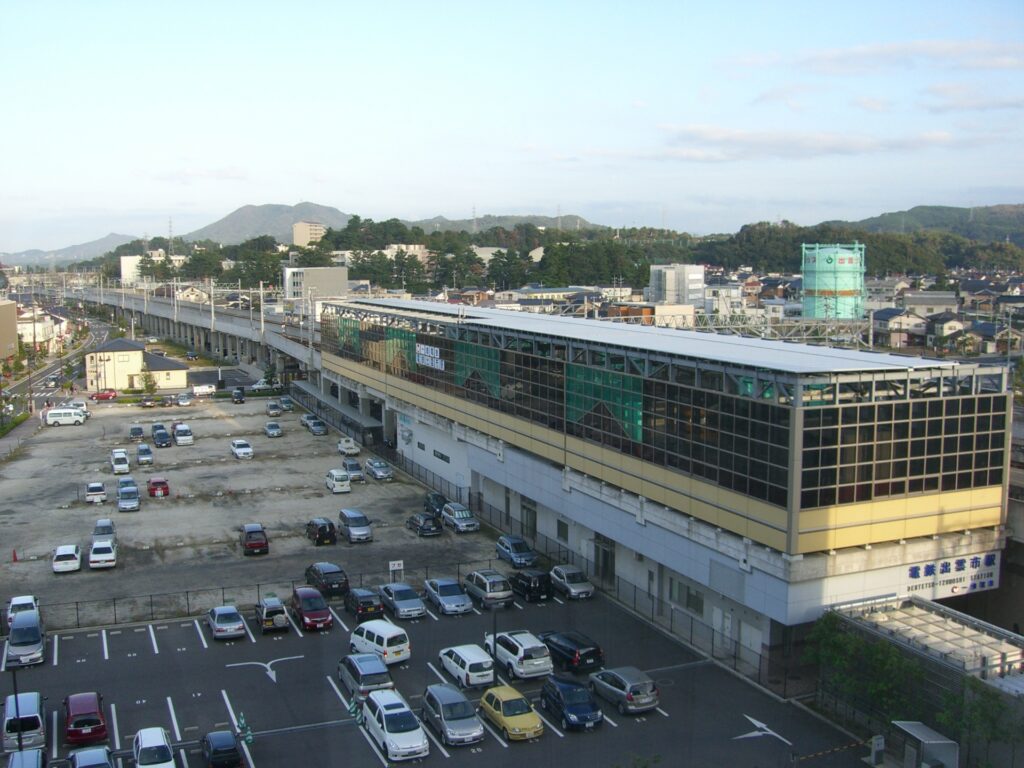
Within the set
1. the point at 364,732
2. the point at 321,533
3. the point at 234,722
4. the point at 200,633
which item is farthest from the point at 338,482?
the point at 364,732

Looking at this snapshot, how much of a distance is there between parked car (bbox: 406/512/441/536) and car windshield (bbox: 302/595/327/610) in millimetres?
5174

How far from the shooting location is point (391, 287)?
87000 millimetres

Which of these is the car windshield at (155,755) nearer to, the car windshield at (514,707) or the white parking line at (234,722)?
the white parking line at (234,722)

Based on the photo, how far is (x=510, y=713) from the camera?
11781 mm

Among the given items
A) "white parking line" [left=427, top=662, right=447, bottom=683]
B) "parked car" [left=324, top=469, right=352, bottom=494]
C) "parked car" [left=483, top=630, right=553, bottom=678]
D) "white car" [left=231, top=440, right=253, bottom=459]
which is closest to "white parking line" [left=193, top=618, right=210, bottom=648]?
"white parking line" [left=427, top=662, right=447, bottom=683]

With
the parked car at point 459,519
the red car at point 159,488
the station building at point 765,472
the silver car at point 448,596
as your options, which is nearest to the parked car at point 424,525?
the parked car at point 459,519

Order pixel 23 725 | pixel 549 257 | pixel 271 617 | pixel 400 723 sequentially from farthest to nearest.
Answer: pixel 549 257 → pixel 271 617 → pixel 400 723 → pixel 23 725

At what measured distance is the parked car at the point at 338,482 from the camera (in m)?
25.2

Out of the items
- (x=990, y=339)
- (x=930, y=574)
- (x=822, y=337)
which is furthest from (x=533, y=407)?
(x=990, y=339)

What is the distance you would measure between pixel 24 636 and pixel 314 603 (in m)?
4.25

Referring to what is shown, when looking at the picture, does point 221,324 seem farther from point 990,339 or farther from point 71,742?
point 71,742

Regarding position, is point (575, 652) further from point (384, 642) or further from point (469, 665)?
point (384, 642)

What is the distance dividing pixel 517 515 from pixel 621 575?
460 centimetres

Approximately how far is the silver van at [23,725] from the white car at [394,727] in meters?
3.80
